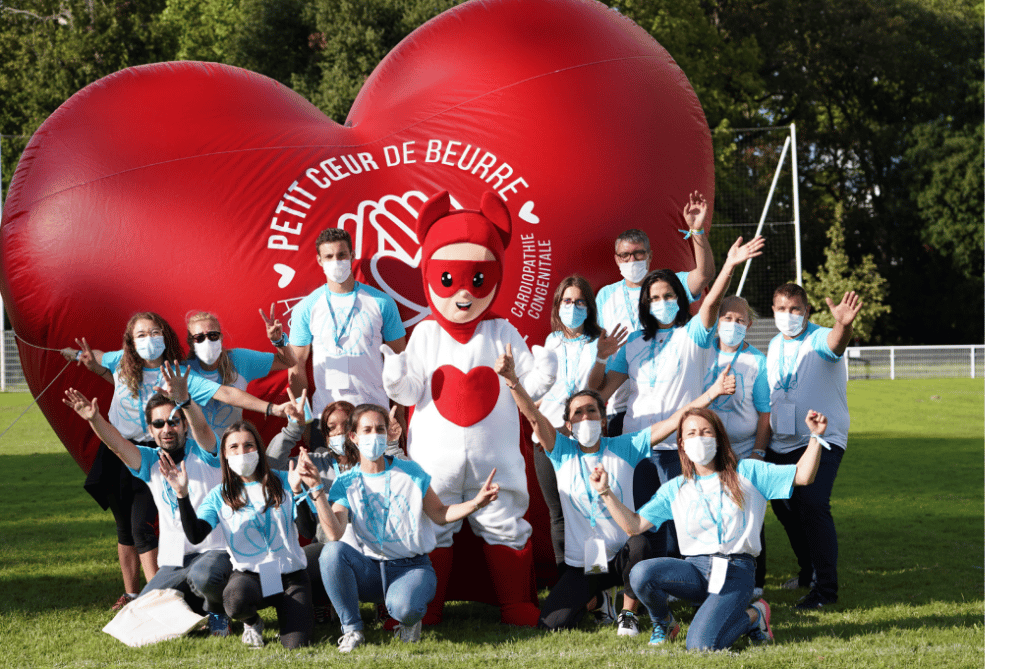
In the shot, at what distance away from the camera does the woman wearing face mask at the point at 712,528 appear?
4527 millimetres

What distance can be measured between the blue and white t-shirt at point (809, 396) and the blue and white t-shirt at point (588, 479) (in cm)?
107

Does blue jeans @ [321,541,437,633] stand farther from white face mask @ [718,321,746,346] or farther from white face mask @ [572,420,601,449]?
white face mask @ [718,321,746,346]

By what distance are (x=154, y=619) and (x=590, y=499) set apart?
2229 mm

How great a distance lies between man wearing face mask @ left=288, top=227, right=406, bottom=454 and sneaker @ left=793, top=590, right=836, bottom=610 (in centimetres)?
257

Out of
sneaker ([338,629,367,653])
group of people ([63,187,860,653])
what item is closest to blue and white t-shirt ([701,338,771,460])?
group of people ([63,187,860,653])

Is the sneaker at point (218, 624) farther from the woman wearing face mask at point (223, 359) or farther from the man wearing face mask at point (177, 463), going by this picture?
the woman wearing face mask at point (223, 359)

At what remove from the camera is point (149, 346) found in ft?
17.0

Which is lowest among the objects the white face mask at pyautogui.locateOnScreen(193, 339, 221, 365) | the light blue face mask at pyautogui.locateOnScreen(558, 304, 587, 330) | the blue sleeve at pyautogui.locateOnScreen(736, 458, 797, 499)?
the blue sleeve at pyautogui.locateOnScreen(736, 458, 797, 499)

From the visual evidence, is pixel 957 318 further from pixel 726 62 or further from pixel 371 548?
pixel 371 548

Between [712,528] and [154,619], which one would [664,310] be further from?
[154,619]

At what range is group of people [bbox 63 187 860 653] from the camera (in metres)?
4.64

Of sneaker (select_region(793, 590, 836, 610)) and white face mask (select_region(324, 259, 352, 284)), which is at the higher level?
white face mask (select_region(324, 259, 352, 284))

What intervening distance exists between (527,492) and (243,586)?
1.49 meters
